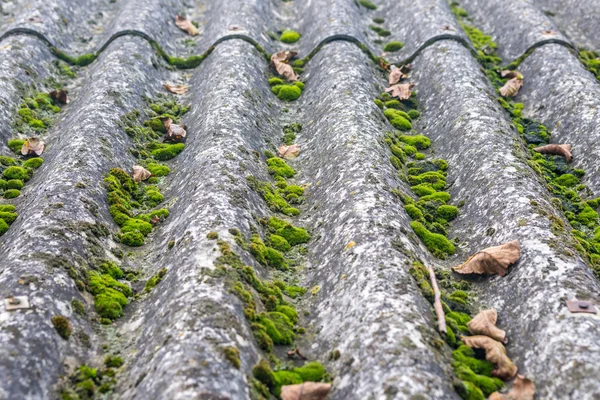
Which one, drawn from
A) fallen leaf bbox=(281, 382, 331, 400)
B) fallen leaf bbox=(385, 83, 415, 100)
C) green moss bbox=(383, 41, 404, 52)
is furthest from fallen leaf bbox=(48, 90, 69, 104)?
fallen leaf bbox=(281, 382, 331, 400)

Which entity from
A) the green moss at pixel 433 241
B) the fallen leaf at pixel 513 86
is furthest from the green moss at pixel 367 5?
Answer: the green moss at pixel 433 241

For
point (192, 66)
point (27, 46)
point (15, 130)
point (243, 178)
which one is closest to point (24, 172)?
point (15, 130)

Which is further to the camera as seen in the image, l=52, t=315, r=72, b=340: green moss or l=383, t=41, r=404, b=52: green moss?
l=383, t=41, r=404, b=52: green moss

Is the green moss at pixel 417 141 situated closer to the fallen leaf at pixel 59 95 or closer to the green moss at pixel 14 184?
the green moss at pixel 14 184

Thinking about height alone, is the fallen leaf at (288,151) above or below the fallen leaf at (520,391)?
below

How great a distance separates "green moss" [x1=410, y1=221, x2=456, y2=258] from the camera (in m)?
5.71

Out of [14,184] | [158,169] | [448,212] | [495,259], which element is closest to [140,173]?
[158,169]

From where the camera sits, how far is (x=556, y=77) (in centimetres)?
834

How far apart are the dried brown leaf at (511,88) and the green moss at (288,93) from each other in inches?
122

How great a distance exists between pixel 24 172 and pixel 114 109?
4.64ft

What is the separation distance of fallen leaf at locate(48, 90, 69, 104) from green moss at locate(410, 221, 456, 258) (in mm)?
5693

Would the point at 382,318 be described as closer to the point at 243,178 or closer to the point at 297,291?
the point at 297,291

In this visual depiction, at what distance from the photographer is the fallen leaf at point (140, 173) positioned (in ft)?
22.3

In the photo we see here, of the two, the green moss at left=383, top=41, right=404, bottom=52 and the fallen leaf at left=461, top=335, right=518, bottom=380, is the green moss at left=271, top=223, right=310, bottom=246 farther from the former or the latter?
the green moss at left=383, top=41, right=404, bottom=52
